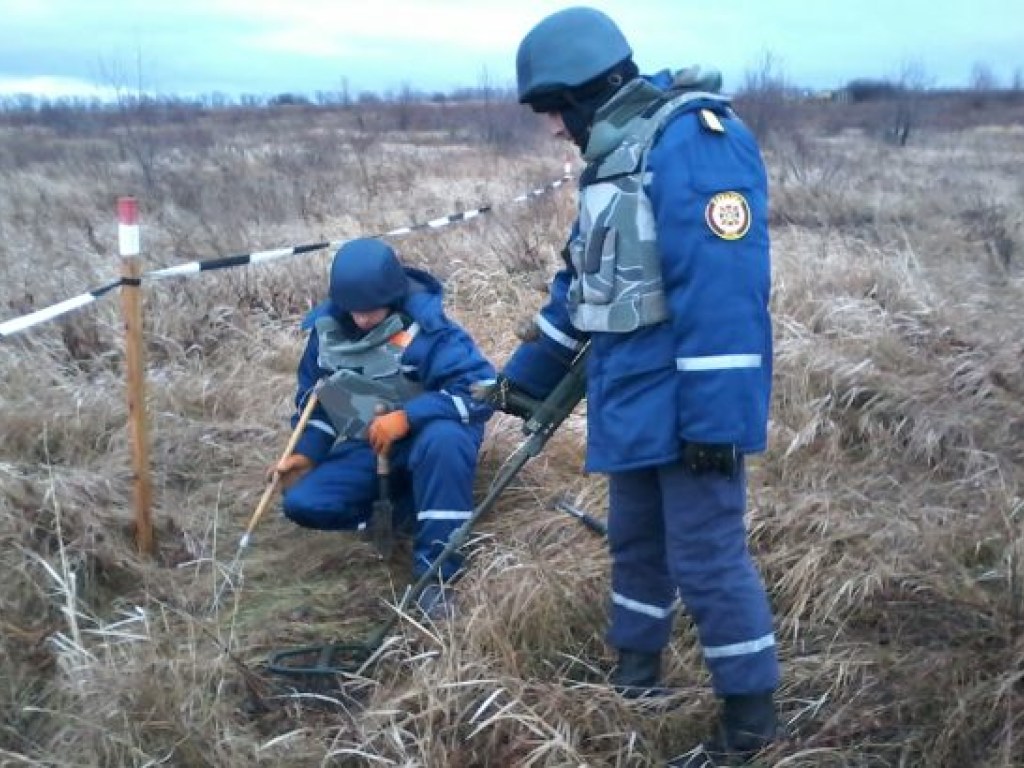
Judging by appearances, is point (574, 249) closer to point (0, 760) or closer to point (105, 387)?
point (0, 760)

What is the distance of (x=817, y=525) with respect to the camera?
3627 millimetres

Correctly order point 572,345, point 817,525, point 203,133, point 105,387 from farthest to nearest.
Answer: point 203,133 → point 105,387 → point 817,525 → point 572,345

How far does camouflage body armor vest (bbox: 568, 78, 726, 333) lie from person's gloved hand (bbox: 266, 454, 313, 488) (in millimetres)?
1816

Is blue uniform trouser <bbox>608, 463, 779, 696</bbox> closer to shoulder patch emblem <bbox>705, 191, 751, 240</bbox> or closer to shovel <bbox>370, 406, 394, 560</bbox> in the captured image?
shoulder patch emblem <bbox>705, 191, 751, 240</bbox>

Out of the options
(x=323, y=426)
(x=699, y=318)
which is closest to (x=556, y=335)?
(x=699, y=318)

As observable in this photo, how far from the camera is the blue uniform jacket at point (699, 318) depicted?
225 cm

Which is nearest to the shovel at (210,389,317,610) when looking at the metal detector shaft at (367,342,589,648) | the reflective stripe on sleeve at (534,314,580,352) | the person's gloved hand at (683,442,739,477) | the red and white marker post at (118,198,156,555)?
the red and white marker post at (118,198,156,555)

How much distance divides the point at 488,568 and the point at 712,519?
1120 mm

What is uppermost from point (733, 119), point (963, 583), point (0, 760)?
point (733, 119)

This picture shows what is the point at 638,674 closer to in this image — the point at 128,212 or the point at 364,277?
the point at 364,277

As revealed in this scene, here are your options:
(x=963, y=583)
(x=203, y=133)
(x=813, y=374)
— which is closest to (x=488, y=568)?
(x=963, y=583)

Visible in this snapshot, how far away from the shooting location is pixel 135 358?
3562 mm

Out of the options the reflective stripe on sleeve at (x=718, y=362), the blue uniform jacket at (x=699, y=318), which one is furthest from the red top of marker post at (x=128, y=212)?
the reflective stripe on sleeve at (x=718, y=362)

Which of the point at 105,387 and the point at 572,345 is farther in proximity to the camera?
the point at 105,387
